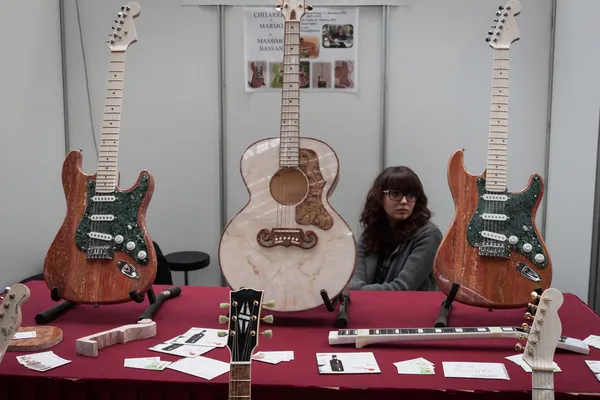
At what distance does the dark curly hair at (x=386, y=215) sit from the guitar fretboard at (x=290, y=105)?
639 millimetres

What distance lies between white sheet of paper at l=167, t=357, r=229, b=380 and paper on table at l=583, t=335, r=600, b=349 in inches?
40.8

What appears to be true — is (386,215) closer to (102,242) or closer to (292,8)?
(292,8)

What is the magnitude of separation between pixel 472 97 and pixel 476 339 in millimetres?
1889

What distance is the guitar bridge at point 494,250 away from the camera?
1.73 metres

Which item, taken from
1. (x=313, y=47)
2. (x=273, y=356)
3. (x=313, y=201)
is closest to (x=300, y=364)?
(x=273, y=356)

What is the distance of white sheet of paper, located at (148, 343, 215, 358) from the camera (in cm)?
153

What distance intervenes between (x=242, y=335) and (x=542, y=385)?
709 millimetres

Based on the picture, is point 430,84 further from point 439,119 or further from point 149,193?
point 149,193

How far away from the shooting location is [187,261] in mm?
3006

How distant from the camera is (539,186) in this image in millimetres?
1775

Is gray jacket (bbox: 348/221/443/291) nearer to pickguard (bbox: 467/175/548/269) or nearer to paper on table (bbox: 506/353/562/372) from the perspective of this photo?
pickguard (bbox: 467/175/548/269)

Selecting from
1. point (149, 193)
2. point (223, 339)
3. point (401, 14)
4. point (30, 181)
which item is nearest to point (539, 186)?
point (223, 339)

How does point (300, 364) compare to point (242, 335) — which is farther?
point (300, 364)

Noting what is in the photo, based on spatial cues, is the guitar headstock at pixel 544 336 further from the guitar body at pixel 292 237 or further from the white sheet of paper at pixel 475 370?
the guitar body at pixel 292 237
